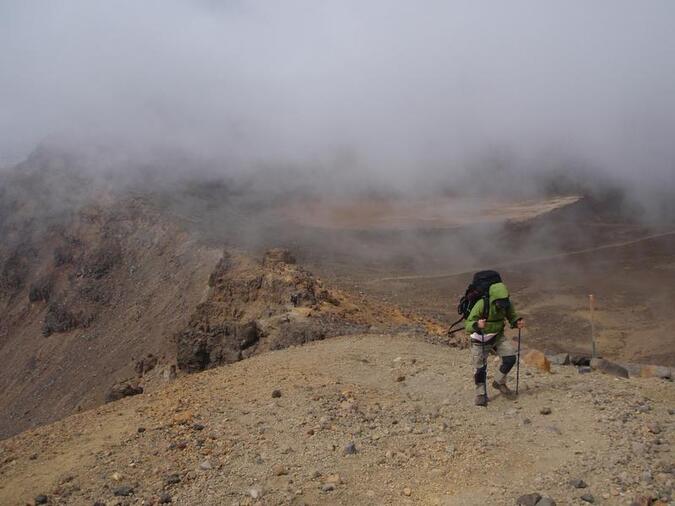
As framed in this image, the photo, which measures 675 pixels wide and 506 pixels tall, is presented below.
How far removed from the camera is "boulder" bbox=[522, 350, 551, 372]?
7555mm

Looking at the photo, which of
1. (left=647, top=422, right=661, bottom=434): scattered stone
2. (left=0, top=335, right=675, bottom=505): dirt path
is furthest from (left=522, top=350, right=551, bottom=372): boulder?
(left=647, top=422, right=661, bottom=434): scattered stone

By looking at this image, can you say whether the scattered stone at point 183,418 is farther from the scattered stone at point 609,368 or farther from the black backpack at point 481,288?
the scattered stone at point 609,368

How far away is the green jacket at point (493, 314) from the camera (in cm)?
636

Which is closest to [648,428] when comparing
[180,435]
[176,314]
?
[180,435]

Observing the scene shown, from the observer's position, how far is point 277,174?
104ft

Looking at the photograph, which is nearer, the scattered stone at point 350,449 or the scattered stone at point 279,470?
the scattered stone at point 279,470

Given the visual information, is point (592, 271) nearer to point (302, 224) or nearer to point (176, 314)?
point (302, 224)

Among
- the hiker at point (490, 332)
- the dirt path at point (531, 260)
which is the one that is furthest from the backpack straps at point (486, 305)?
the dirt path at point (531, 260)

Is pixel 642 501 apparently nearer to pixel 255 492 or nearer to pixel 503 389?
pixel 503 389

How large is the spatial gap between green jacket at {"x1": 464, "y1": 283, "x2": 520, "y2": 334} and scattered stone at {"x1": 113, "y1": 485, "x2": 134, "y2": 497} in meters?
3.14

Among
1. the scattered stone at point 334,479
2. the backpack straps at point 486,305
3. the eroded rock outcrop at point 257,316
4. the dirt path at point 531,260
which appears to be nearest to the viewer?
the scattered stone at point 334,479

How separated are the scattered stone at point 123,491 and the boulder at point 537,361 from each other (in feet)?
14.4

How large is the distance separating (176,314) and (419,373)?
372 inches

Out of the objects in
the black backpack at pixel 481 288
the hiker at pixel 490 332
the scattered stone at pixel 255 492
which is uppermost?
the black backpack at pixel 481 288
